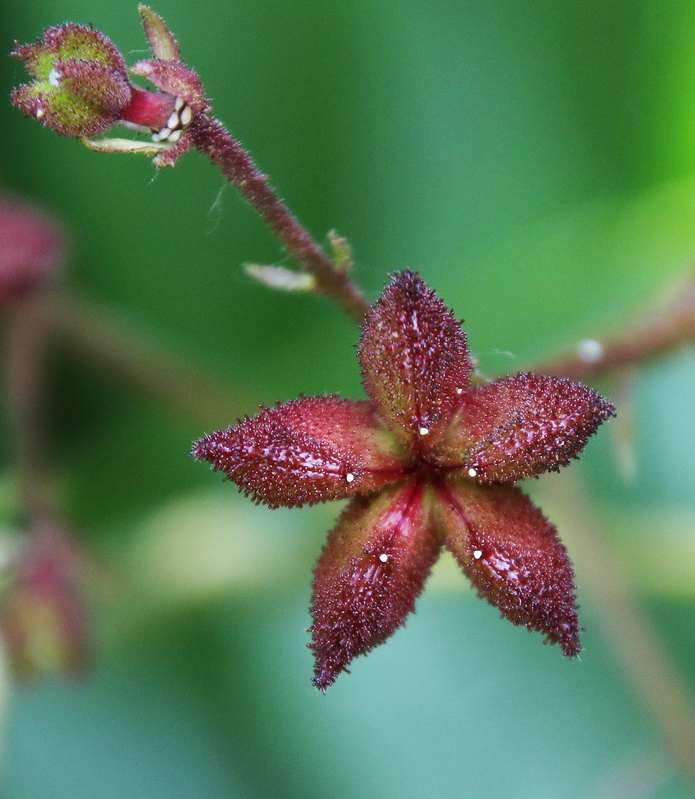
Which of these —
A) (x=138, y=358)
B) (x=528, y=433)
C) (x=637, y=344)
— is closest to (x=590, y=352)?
(x=637, y=344)

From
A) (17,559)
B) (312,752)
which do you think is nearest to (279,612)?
(312,752)

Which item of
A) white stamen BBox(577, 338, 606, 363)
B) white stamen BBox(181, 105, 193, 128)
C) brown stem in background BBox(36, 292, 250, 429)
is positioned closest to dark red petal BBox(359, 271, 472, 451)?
white stamen BBox(181, 105, 193, 128)

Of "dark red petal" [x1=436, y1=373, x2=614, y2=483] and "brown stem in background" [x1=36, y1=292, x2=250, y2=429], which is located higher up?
"brown stem in background" [x1=36, y1=292, x2=250, y2=429]

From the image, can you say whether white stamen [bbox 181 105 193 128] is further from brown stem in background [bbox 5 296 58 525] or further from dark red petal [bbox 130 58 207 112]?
brown stem in background [bbox 5 296 58 525]

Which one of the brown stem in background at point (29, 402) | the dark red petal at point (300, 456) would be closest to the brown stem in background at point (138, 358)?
the brown stem in background at point (29, 402)

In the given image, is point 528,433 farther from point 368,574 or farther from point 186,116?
point 186,116

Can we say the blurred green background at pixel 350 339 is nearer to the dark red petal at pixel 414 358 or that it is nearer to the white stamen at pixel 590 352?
the white stamen at pixel 590 352

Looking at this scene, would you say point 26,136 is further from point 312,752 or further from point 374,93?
point 312,752
